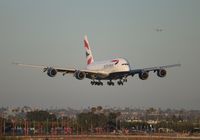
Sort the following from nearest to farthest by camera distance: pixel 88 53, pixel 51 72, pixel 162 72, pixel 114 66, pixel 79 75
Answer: pixel 51 72
pixel 79 75
pixel 162 72
pixel 114 66
pixel 88 53

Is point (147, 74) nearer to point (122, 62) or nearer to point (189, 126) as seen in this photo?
point (122, 62)

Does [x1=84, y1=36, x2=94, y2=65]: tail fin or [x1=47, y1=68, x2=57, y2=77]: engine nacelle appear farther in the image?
[x1=84, y1=36, x2=94, y2=65]: tail fin

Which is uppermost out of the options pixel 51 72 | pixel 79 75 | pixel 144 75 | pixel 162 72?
pixel 51 72

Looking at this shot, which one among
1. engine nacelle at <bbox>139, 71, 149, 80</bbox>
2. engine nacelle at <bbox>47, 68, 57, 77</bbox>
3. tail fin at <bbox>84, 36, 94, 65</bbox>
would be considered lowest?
engine nacelle at <bbox>139, 71, 149, 80</bbox>

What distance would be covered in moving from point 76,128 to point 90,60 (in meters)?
44.7

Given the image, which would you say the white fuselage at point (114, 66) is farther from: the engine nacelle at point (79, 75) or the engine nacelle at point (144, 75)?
the engine nacelle at point (79, 75)

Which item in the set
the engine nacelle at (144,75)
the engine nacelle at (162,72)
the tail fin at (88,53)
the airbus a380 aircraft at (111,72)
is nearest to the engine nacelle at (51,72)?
the airbus a380 aircraft at (111,72)

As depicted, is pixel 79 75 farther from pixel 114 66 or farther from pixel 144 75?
pixel 144 75

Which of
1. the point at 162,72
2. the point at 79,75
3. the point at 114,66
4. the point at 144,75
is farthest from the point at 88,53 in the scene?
the point at 162,72

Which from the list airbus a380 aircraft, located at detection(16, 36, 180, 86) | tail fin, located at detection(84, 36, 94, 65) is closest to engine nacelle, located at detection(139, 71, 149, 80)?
airbus a380 aircraft, located at detection(16, 36, 180, 86)

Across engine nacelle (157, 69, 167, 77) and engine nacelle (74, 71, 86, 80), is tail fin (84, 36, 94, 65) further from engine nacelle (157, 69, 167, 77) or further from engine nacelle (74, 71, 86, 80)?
engine nacelle (157, 69, 167, 77)

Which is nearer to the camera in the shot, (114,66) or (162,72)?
(162,72)

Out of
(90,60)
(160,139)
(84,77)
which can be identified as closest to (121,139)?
(160,139)

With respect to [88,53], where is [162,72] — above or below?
below
